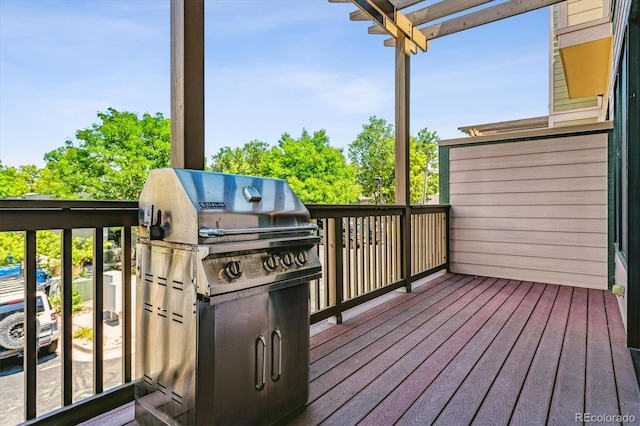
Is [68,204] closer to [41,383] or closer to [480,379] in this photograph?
[480,379]

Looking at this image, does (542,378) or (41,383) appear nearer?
(542,378)

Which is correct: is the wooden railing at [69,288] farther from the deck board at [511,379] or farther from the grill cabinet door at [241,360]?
the deck board at [511,379]

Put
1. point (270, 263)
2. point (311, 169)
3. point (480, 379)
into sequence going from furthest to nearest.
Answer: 1. point (311, 169)
2. point (480, 379)
3. point (270, 263)

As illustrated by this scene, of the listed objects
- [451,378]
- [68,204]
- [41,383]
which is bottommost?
[41,383]

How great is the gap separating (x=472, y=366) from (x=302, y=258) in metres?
1.33

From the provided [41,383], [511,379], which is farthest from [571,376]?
[41,383]

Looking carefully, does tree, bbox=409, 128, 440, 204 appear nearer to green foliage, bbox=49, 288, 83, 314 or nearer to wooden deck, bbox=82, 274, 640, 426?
wooden deck, bbox=82, 274, 640, 426

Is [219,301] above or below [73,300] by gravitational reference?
above

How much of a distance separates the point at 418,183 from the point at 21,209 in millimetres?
26873

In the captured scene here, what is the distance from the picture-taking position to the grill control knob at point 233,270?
4.53 feet

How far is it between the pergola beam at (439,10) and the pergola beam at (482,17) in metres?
0.35

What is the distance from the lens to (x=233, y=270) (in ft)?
4.58

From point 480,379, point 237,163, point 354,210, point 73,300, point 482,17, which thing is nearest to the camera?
point 480,379

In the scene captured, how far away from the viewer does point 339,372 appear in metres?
2.13
